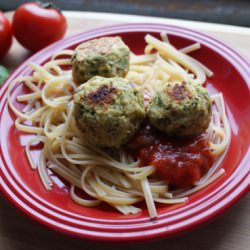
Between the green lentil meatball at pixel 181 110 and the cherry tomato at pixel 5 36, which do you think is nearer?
the green lentil meatball at pixel 181 110

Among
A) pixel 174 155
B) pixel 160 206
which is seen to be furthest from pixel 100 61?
pixel 160 206

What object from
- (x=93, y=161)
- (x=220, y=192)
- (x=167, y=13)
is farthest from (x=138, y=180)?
(x=167, y=13)

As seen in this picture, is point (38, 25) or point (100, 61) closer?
point (100, 61)

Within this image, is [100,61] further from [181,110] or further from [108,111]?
[181,110]

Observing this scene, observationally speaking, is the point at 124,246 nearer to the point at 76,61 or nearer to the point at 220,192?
the point at 220,192

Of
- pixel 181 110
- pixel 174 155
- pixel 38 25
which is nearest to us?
pixel 181 110

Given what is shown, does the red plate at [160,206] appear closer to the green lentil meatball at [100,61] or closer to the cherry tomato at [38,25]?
the cherry tomato at [38,25]

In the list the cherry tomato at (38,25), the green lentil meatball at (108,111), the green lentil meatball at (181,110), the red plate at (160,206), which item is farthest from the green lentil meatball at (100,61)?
the cherry tomato at (38,25)
